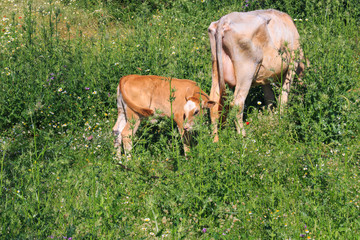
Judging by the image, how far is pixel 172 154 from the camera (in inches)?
171

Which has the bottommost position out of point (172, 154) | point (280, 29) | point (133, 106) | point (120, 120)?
point (120, 120)

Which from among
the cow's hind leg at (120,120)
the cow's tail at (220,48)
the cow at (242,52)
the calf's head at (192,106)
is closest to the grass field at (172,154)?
the cow's hind leg at (120,120)

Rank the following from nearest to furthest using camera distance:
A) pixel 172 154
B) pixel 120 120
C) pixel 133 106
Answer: pixel 172 154 → pixel 133 106 → pixel 120 120

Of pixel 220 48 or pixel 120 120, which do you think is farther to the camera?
pixel 120 120

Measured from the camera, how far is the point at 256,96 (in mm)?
7188

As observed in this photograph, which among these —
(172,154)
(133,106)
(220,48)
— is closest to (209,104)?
(220,48)

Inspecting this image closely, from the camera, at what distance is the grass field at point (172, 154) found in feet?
12.1

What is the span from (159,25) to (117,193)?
563cm

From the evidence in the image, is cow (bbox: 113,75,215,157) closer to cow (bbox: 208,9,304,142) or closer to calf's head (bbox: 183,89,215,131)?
calf's head (bbox: 183,89,215,131)

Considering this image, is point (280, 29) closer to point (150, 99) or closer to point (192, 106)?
point (192, 106)

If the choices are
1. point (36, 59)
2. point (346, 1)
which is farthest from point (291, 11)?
point (36, 59)

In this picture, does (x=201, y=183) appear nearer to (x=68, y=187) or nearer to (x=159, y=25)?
(x=68, y=187)

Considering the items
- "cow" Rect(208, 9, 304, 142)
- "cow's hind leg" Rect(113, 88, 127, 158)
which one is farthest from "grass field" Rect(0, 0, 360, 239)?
"cow" Rect(208, 9, 304, 142)

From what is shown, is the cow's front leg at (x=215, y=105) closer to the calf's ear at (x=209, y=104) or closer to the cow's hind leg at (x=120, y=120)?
the calf's ear at (x=209, y=104)
